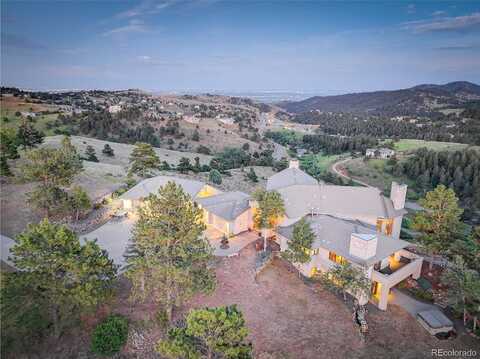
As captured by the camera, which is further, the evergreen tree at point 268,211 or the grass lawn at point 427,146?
the grass lawn at point 427,146

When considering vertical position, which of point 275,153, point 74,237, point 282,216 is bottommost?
point 275,153

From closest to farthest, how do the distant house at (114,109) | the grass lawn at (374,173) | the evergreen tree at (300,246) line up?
the evergreen tree at (300,246), the grass lawn at (374,173), the distant house at (114,109)

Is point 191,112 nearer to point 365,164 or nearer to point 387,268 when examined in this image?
point 365,164

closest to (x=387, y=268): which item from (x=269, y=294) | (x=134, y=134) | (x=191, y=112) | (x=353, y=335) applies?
(x=353, y=335)

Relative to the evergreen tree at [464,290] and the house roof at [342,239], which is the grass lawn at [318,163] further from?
the evergreen tree at [464,290]

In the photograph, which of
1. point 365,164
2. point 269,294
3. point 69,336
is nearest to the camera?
point 69,336

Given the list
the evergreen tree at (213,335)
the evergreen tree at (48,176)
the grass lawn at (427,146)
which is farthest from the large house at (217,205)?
the grass lawn at (427,146)

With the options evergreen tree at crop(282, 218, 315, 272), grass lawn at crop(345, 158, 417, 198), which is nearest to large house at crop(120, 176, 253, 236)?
evergreen tree at crop(282, 218, 315, 272)

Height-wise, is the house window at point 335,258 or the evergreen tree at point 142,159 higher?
the evergreen tree at point 142,159
